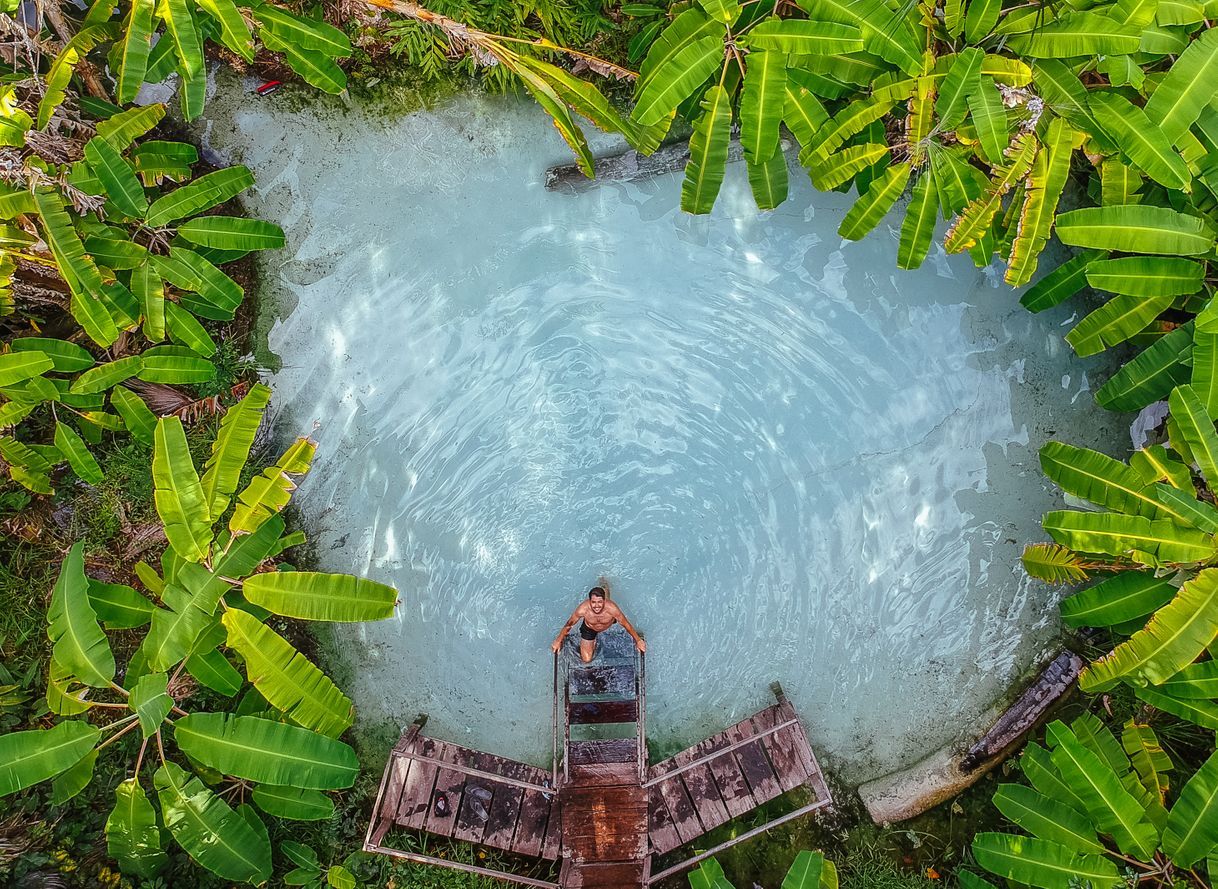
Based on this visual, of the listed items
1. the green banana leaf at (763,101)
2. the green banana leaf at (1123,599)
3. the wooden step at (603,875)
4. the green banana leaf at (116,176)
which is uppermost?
the green banana leaf at (763,101)

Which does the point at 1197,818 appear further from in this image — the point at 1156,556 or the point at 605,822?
the point at 605,822

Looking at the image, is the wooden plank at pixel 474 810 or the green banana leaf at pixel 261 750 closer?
the green banana leaf at pixel 261 750

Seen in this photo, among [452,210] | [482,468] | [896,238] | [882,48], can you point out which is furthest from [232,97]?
[896,238]

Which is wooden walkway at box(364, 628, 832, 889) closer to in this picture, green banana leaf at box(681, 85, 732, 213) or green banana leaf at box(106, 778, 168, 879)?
green banana leaf at box(106, 778, 168, 879)

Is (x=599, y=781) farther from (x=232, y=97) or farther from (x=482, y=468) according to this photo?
(x=232, y=97)

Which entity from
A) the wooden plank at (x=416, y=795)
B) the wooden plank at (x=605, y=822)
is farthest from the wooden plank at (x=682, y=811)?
the wooden plank at (x=416, y=795)

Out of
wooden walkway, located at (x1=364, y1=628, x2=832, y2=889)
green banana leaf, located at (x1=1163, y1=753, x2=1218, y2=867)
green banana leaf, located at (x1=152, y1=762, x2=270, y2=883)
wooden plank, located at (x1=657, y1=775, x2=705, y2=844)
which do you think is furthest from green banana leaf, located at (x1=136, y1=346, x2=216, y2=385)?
green banana leaf, located at (x1=1163, y1=753, x2=1218, y2=867)

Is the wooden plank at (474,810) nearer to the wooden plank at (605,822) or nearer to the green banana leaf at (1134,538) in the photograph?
the wooden plank at (605,822)
